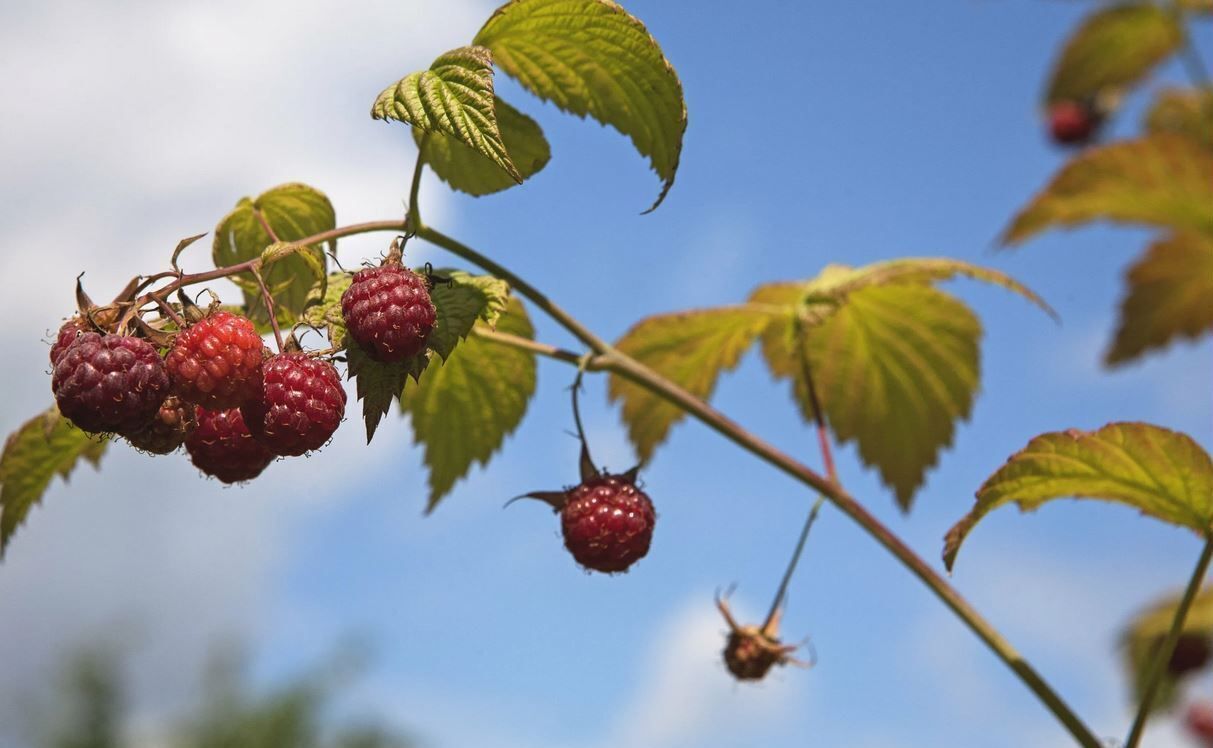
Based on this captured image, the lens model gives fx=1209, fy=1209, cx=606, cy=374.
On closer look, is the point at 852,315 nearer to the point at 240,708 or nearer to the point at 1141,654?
the point at 1141,654

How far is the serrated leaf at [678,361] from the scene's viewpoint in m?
2.35

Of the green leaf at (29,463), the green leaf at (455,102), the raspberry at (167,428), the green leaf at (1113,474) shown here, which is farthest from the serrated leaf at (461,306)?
the green leaf at (29,463)

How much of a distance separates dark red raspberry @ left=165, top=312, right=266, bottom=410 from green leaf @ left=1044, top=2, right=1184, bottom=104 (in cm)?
345

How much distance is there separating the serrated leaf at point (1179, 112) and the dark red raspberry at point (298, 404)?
9.04ft

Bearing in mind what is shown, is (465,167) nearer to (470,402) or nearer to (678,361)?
(470,402)

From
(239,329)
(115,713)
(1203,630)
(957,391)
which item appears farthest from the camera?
(115,713)

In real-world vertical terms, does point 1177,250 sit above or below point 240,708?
below

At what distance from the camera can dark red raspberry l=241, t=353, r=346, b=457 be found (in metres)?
1.28

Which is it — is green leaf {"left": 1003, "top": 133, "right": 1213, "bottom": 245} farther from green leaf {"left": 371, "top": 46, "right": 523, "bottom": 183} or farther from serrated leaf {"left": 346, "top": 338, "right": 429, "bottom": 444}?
serrated leaf {"left": 346, "top": 338, "right": 429, "bottom": 444}

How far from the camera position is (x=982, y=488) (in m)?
1.58

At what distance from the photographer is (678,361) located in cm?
243

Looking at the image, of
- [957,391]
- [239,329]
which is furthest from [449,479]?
[957,391]

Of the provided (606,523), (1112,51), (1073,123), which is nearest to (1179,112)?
(1112,51)

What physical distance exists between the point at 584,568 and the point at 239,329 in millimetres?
725
